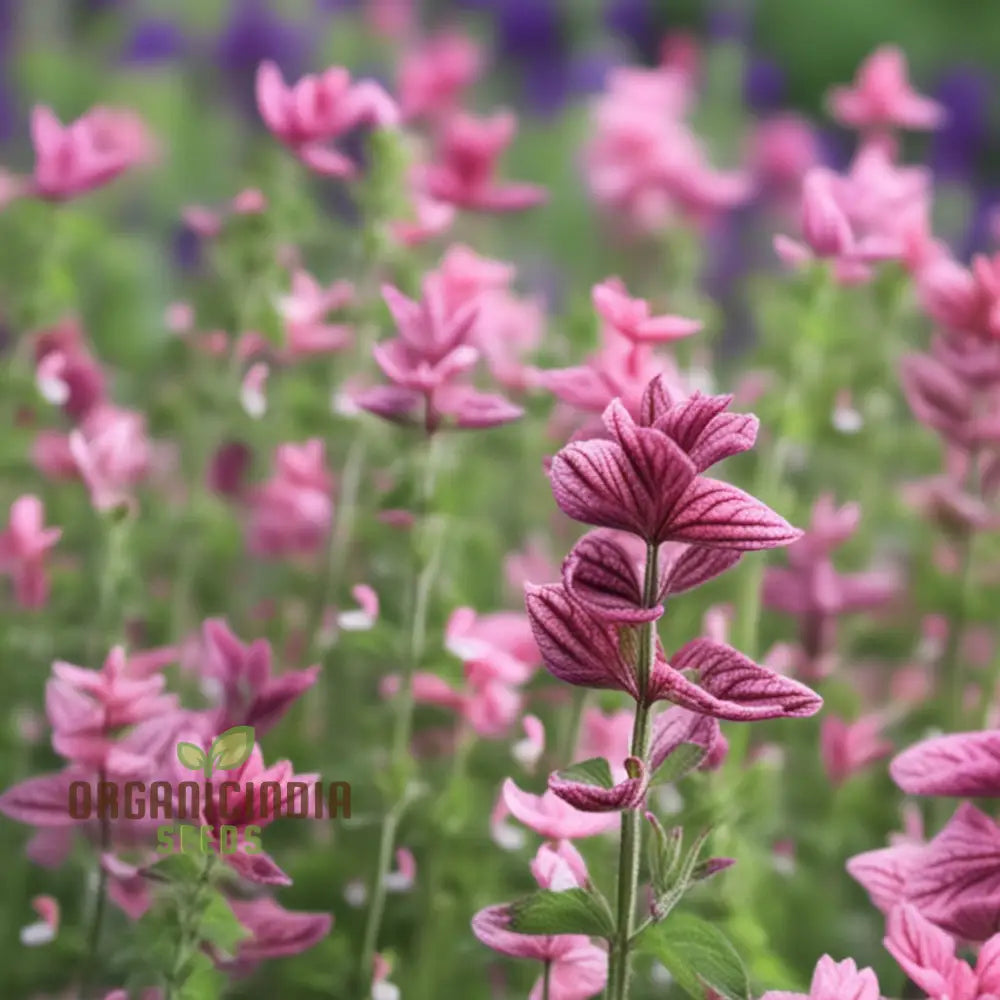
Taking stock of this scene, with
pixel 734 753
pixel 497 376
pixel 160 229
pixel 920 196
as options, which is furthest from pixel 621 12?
pixel 734 753

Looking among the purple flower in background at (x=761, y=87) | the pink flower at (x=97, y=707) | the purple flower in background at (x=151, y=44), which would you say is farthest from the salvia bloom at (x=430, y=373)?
the purple flower in background at (x=761, y=87)

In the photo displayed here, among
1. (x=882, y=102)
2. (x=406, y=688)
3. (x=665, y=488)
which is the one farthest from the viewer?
(x=882, y=102)

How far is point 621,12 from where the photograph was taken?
215 cm

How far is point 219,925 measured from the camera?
0.51 metres

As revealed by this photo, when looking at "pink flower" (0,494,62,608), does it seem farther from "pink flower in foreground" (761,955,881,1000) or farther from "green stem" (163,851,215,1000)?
"pink flower in foreground" (761,955,881,1000)

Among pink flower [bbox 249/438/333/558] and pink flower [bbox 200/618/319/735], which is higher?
pink flower [bbox 249/438/333/558]

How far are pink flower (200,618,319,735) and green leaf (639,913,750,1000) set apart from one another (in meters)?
0.15

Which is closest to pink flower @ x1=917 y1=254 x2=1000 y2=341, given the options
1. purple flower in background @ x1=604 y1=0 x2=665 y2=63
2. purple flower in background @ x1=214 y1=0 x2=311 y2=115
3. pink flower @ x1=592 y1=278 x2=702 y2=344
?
pink flower @ x1=592 y1=278 x2=702 y2=344

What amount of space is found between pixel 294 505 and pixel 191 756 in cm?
36

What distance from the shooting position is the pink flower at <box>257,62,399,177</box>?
0.73m

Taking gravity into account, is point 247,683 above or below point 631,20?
below

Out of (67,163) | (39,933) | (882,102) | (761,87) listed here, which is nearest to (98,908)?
(39,933)

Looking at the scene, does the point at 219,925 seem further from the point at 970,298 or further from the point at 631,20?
the point at 631,20

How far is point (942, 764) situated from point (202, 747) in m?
0.24
